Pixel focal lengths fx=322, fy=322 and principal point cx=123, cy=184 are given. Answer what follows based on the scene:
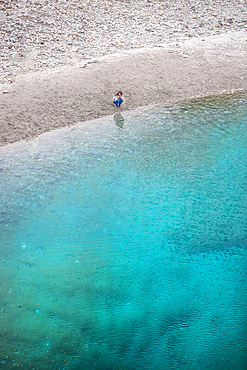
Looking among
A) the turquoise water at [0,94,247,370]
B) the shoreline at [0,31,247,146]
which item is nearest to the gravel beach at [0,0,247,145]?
the shoreline at [0,31,247,146]

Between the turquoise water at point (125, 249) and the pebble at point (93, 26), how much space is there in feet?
20.1

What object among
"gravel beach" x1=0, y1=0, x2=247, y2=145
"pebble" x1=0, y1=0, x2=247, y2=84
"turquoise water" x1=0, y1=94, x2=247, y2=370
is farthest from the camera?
"pebble" x1=0, y1=0, x2=247, y2=84

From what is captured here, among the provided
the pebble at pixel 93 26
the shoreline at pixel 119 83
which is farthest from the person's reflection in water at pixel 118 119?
the pebble at pixel 93 26

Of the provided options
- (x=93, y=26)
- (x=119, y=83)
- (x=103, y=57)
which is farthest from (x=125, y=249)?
(x=93, y=26)

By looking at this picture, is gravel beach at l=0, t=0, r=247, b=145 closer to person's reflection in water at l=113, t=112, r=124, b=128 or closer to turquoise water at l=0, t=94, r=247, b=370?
person's reflection in water at l=113, t=112, r=124, b=128

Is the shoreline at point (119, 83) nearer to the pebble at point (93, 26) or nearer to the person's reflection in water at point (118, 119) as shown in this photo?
the person's reflection in water at point (118, 119)

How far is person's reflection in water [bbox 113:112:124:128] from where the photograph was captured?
15230 millimetres

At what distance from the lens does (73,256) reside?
916 cm

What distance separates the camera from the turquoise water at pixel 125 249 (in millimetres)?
7258

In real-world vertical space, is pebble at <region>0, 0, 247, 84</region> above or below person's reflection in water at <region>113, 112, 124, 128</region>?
above

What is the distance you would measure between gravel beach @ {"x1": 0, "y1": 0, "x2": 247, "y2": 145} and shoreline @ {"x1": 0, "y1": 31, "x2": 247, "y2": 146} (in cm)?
5

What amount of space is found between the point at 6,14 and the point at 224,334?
20.4 metres

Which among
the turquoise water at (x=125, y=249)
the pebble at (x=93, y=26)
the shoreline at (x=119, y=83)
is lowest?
the turquoise water at (x=125, y=249)

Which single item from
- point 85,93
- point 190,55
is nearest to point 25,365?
point 85,93
